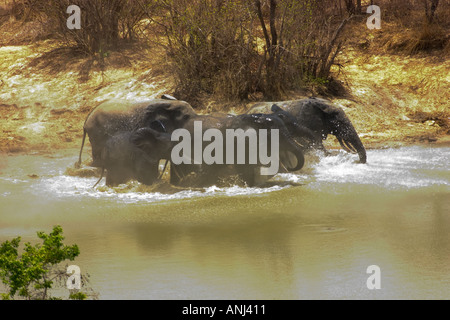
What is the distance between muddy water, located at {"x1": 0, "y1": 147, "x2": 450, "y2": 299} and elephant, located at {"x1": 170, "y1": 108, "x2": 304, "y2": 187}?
24 centimetres

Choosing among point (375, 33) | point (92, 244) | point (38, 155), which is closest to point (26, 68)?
point (38, 155)

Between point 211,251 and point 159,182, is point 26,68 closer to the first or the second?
point 159,182

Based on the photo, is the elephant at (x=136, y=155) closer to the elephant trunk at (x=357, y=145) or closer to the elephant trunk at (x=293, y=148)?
the elephant trunk at (x=293, y=148)

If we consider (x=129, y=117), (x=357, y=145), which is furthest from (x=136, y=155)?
(x=357, y=145)

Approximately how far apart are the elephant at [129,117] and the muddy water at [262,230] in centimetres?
67

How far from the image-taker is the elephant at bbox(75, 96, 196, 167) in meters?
10.6

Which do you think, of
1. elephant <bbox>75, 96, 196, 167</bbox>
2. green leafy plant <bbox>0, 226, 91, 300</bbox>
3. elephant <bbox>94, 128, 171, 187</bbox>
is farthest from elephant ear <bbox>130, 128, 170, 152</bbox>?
green leafy plant <bbox>0, 226, 91, 300</bbox>

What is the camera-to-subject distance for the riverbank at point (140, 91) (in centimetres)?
1358

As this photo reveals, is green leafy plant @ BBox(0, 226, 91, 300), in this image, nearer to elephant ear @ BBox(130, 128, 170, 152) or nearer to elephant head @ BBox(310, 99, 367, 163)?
elephant ear @ BBox(130, 128, 170, 152)

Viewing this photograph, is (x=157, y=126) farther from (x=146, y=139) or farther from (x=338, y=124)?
(x=338, y=124)

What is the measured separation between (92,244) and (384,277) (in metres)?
2.79

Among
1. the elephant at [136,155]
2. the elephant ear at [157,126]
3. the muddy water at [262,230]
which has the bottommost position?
the muddy water at [262,230]

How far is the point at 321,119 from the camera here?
1147 cm

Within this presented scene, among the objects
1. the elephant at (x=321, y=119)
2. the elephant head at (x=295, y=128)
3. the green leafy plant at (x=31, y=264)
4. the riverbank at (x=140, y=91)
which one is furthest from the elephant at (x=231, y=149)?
the green leafy plant at (x=31, y=264)
